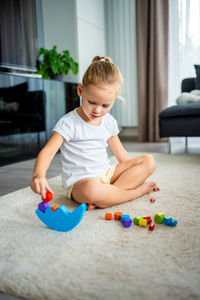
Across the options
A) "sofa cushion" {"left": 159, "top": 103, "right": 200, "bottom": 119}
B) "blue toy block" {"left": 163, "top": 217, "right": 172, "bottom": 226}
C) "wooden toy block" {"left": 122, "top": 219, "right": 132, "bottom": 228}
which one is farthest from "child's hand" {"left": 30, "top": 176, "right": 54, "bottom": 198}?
"sofa cushion" {"left": 159, "top": 103, "right": 200, "bottom": 119}

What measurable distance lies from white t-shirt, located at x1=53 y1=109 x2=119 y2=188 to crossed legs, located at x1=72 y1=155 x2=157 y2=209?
6 centimetres

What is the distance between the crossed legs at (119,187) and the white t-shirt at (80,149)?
0.06 metres

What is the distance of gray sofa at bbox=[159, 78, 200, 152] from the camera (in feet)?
6.28

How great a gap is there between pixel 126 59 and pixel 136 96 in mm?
476

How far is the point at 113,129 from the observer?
1.07 meters

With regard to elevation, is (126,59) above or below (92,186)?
above

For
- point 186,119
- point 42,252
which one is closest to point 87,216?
point 42,252

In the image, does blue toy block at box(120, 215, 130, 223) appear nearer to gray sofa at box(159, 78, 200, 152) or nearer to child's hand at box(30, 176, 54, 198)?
child's hand at box(30, 176, 54, 198)

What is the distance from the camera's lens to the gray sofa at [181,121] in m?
1.91

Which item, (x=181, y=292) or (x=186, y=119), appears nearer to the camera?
(x=181, y=292)

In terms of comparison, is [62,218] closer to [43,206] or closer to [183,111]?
[43,206]

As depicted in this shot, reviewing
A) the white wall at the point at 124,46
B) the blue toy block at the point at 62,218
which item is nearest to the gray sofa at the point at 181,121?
the white wall at the point at 124,46

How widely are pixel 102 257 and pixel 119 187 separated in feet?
1.33

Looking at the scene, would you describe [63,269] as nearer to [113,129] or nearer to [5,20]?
[113,129]
